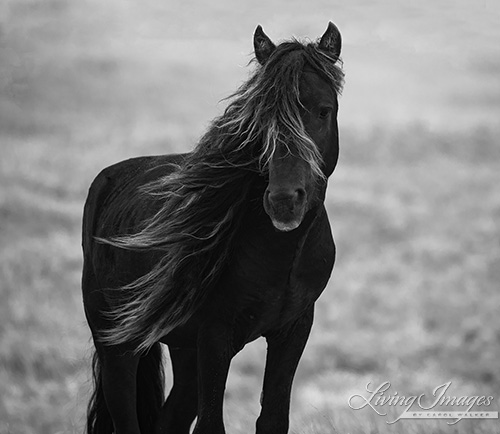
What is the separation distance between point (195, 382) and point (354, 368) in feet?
59.7

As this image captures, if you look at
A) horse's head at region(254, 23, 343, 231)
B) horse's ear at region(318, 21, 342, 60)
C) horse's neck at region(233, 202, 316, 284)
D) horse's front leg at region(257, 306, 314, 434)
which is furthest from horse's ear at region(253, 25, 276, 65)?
horse's front leg at region(257, 306, 314, 434)

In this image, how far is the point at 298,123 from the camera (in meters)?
4.38

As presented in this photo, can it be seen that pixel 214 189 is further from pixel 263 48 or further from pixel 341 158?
pixel 341 158

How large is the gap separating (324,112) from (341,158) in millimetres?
24905

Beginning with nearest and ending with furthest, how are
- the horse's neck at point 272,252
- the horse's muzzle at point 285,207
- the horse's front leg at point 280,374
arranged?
the horse's muzzle at point 285,207 < the horse's neck at point 272,252 < the horse's front leg at point 280,374

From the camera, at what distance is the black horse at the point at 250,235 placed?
4434mm

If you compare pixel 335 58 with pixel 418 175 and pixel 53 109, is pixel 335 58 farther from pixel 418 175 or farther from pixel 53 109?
pixel 53 109

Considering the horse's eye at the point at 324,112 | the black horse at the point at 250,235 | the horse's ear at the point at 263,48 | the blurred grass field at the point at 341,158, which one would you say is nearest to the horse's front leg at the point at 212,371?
the black horse at the point at 250,235

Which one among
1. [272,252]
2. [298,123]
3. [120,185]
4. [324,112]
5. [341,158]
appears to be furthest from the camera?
[341,158]

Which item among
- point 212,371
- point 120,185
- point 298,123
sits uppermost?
point 120,185

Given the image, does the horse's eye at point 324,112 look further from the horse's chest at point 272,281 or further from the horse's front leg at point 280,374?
the horse's front leg at point 280,374

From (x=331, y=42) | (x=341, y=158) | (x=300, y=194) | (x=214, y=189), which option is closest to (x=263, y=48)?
(x=331, y=42)

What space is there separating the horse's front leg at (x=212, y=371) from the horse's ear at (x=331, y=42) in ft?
4.25

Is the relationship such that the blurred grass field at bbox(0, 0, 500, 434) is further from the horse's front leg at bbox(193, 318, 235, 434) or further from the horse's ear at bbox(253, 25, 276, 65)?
the horse's ear at bbox(253, 25, 276, 65)
